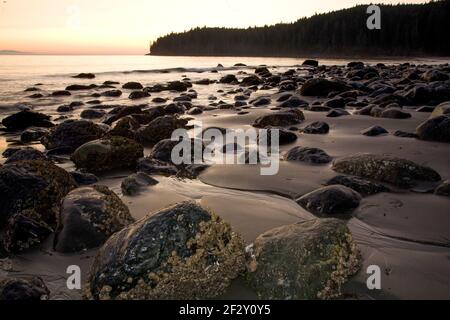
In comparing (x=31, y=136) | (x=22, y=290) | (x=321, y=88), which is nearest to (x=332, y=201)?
(x=22, y=290)

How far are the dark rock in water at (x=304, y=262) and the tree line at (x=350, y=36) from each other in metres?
74.7

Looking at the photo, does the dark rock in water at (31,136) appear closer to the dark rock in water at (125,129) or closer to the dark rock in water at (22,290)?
the dark rock in water at (125,129)

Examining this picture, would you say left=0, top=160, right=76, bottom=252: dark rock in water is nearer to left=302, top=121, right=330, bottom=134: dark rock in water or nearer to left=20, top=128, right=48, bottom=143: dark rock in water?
left=20, top=128, right=48, bottom=143: dark rock in water

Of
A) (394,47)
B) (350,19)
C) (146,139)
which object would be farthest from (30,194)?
(350,19)

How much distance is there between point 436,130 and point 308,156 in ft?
7.44

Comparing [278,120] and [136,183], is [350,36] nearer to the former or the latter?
[278,120]

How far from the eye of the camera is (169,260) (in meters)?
2.27

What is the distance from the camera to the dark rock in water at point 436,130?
5.68 metres

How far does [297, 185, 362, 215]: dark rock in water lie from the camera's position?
344 centimetres

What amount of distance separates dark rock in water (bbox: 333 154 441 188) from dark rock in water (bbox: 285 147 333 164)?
567 millimetres

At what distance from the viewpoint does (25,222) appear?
9.99 ft

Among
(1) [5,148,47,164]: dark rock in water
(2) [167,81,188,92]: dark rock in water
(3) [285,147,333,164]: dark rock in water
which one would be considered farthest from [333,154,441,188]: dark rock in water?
(2) [167,81,188,92]: dark rock in water

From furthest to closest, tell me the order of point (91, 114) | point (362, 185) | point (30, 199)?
point (91, 114) < point (362, 185) < point (30, 199)
